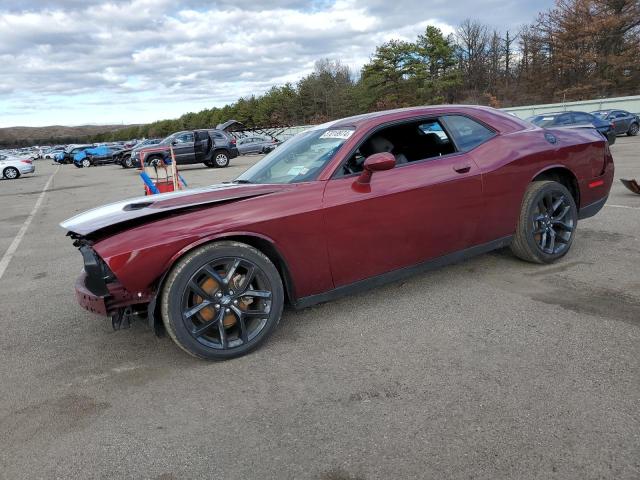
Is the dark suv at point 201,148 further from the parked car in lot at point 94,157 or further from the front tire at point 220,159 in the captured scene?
the parked car in lot at point 94,157

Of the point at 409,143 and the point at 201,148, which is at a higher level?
the point at 409,143

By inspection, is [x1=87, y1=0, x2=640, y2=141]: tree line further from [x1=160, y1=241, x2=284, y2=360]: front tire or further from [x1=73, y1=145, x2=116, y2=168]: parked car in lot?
[x1=160, y1=241, x2=284, y2=360]: front tire

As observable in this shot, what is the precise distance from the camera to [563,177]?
473cm

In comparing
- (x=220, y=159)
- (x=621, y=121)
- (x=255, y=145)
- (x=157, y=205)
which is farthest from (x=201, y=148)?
(x=157, y=205)

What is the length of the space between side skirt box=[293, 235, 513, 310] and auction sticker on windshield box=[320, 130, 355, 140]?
3.55ft

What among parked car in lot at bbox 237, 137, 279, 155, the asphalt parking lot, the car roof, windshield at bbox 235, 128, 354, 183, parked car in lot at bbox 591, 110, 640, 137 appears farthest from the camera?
parked car in lot at bbox 237, 137, 279, 155

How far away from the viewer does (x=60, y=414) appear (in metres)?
2.71

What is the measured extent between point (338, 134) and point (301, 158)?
341 mm

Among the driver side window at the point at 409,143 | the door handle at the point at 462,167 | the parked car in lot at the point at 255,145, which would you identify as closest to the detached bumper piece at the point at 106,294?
the driver side window at the point at 409,143

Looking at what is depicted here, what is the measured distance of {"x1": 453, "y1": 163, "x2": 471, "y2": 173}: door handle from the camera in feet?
12.9

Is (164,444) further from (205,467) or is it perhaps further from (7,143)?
(7,143)

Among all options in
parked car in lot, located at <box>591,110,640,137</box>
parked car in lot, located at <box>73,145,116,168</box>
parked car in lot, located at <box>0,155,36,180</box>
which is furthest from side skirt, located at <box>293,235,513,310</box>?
parked car in lot, located at <box>73,145,116,168</box>

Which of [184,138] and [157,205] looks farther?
[184,138]

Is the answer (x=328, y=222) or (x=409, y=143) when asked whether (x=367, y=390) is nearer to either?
(x=328, y=222)
